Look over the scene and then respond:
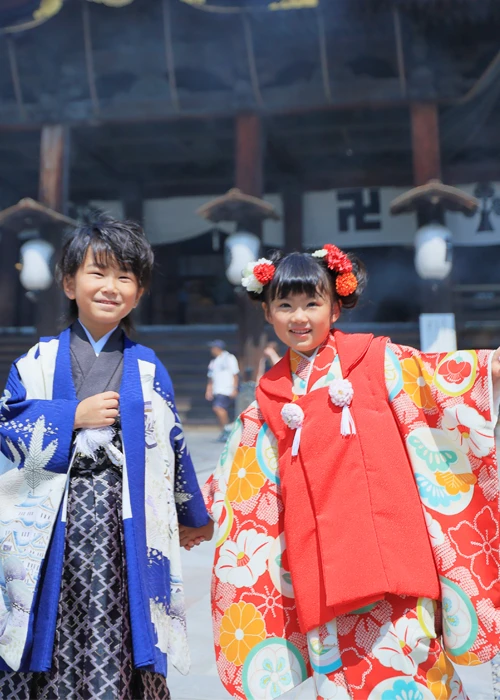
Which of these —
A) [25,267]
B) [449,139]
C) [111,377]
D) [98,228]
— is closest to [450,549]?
[111,377]

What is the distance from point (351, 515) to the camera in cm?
171

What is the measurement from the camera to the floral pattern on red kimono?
169cm

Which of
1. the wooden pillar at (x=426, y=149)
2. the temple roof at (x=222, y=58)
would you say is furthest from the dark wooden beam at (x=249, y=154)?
the wooden pillar at (x=426, y=149)

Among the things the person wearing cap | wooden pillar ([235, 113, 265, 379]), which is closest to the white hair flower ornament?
wooden pillar ([235, 113, 265, 379])

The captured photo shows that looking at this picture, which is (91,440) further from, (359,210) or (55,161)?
(359,210)

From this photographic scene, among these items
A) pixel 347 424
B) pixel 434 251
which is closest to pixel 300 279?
pixel 347 424

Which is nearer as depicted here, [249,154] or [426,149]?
[426,149]

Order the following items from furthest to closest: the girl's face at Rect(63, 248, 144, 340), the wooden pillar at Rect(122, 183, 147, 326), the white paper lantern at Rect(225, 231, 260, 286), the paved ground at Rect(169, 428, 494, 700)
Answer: the wooden pillar at Rect(122, 183, 147, 326), the white paper lantern at Rect(225, 231, 260, 286), the paved ground at Rect(169, 428, 494, 700), the girl's face at Rect(63, 248, 144, 340)

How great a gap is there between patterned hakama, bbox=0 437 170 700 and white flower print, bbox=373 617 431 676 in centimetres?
62

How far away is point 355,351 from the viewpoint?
1.89 meters

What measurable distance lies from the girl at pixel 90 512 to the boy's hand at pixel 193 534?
0.58 ft

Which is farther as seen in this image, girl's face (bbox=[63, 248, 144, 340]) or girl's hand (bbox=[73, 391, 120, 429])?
girl's face (bbox=[63, 248, 144, 340])

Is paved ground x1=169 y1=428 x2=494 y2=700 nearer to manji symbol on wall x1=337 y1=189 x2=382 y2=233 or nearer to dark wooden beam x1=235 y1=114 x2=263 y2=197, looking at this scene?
dark wooden beam x1=235 y1=114 x2=263 y2=197

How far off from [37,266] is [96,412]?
715cm
